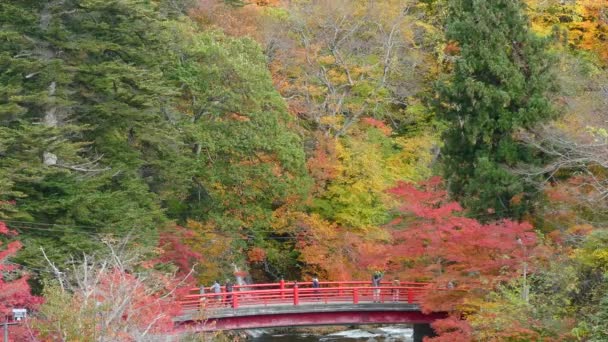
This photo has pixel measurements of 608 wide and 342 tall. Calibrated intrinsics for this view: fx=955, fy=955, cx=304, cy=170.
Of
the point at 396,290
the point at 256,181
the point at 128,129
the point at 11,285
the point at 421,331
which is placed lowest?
the point at 421,331

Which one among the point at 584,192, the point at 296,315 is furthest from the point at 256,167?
the point at 584,192

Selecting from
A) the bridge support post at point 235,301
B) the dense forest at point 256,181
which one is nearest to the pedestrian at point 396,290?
the dense forest at point 256,181

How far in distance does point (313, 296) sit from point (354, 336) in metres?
9.80

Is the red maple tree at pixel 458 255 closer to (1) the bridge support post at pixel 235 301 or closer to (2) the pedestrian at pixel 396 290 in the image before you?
(2) the pedestrian at pixel 396 290

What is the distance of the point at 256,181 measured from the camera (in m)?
37.1

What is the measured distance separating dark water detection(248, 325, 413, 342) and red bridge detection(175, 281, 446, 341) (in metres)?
6.96

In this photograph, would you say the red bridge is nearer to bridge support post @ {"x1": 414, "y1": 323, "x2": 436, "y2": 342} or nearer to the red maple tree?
bridge support post @ {"x1": 414, "y1": 323, "x2": 436, "y2": 342}

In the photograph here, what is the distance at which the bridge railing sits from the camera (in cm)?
3158

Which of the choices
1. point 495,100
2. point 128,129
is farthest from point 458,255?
point 128,129

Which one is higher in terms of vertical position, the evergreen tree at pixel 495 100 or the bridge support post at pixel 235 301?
the evergreen tree at pixel 495 100

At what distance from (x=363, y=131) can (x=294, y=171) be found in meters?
9.66

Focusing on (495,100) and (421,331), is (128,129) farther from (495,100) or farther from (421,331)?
(421,331)

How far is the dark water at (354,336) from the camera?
42.0 m

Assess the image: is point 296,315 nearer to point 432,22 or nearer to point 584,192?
point 584,192
